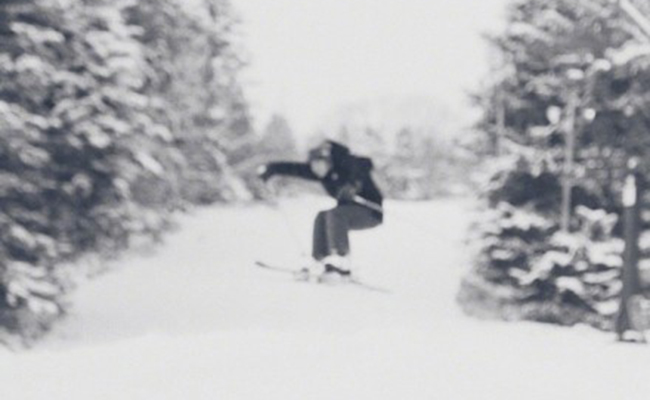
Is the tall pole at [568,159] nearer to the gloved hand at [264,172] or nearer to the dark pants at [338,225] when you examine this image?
the dark pants at [338,225]

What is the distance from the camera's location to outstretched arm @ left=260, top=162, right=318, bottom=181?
8836 millimetres

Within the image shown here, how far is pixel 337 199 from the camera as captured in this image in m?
9.35

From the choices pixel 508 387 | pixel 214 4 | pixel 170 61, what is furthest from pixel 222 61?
pixel 508 387

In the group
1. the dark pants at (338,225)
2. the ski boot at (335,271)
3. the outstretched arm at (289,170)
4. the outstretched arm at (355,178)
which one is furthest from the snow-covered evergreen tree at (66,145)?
the outstretched arm at (355,178)

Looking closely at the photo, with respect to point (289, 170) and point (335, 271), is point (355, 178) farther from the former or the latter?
point (335, 271)

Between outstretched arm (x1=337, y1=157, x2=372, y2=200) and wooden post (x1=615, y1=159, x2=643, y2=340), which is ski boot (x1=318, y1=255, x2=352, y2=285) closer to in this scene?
outstretched arm (x1=337, y1=157, x2=372, y2=200)

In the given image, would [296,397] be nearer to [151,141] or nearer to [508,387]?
[508,387]

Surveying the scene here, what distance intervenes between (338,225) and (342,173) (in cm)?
81

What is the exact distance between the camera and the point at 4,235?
1495 centimetres

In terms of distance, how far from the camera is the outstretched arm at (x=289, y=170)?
884cm

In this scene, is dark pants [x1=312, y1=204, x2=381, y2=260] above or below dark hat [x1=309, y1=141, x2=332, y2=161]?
below

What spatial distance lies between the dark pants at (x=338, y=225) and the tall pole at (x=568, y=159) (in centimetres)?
735

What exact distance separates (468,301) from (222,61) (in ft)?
50.2

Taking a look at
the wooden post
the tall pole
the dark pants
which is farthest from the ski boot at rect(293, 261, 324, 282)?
the tall pole
